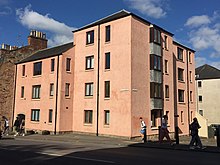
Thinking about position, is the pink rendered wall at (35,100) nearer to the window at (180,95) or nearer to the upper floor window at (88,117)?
the upper floor window at (88,117)

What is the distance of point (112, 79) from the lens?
2330 centimetres

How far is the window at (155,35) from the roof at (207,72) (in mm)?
27046

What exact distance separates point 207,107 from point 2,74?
3697cm

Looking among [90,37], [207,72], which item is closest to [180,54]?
[90,37]

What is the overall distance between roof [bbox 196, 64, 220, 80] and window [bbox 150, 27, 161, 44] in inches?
1065

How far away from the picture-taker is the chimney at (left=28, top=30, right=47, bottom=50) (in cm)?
3409

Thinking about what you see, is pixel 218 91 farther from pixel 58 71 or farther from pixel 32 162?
pixel 32 162

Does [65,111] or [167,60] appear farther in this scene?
[167,60]

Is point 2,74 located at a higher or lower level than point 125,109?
higher

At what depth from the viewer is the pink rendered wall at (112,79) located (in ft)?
72.2

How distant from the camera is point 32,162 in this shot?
29.8ft

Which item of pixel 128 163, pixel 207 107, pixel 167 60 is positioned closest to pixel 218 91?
pixel 207 107

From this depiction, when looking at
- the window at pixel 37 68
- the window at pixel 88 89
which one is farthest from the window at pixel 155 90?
the window at pixel 37 68

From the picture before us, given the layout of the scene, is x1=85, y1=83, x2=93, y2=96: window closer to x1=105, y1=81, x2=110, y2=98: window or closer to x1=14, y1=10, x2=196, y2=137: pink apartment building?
x1=14, y1=10, x2=196, y2=137: pink apartment building
